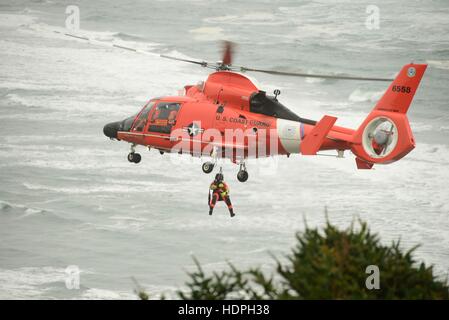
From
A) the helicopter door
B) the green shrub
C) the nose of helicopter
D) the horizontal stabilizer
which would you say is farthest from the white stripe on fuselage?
the green shrub

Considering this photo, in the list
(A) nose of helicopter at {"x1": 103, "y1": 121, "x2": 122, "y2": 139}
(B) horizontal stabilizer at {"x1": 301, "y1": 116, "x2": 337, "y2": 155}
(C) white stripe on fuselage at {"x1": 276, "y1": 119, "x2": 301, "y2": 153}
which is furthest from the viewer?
(A) nose of helicopter at {"x1": 103, "y1": 121, "x2": 122, "y2": 139}

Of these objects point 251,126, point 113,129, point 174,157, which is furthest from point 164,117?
point 174,157

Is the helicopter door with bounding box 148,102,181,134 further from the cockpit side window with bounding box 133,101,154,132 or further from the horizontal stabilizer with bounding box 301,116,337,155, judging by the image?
the horizontal stabilizer with bounding box 301,116,337,155

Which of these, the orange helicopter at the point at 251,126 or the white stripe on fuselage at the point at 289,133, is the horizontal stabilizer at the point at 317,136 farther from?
the white stripe on fuselage at the point at 289,133

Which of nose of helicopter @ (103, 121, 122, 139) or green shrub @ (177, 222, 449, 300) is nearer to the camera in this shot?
green shrub @ (177, 222, 449, 300)

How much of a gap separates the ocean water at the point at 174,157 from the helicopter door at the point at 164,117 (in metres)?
1.95

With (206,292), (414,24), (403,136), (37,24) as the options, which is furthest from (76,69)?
(206,292)

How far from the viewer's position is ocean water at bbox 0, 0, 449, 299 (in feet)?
186

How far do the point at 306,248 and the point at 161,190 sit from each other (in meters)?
44.1

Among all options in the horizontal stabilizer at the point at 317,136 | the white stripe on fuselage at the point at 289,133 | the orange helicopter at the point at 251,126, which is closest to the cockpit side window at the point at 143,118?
the orange helicopter at the point at 251,126

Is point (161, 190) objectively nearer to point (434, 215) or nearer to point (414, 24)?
point (434, 215)
